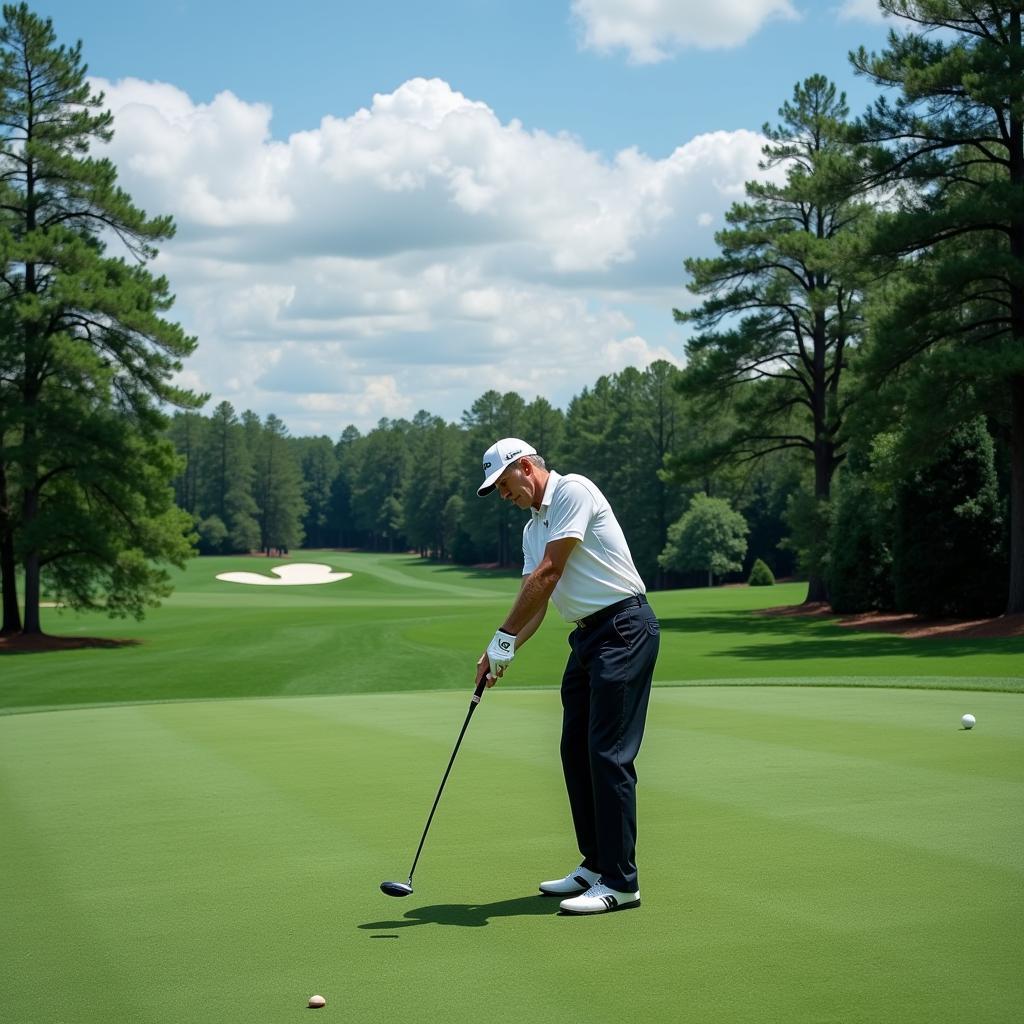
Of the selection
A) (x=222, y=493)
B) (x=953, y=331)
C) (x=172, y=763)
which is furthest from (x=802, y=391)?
(x=222, y=493)

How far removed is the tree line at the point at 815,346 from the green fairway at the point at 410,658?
10.6 ft

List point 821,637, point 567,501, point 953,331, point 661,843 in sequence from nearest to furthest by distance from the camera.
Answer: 1. point 567,501
2. point 661,843
3. point 953,331
4. point 821,637

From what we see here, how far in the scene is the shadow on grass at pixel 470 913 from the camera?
5316 mm

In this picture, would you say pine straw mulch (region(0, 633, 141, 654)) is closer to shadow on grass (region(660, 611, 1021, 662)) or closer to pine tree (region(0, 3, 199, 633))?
pine tree (region(0, 3, 199, 633))

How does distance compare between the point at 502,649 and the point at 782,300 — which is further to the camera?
the point at 782,300

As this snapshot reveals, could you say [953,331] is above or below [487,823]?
above

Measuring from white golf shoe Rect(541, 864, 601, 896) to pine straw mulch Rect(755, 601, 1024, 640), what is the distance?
76.4ft

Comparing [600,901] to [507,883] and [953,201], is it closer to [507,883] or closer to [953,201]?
[507,883]

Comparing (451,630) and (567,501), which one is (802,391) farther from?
(567,501)

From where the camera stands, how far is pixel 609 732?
585 cm

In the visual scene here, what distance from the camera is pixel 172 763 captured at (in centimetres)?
1037

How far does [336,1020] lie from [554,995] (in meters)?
0.75

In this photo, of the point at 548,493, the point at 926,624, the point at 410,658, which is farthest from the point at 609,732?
the point at 926,624

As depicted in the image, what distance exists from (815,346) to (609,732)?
39.3 m
